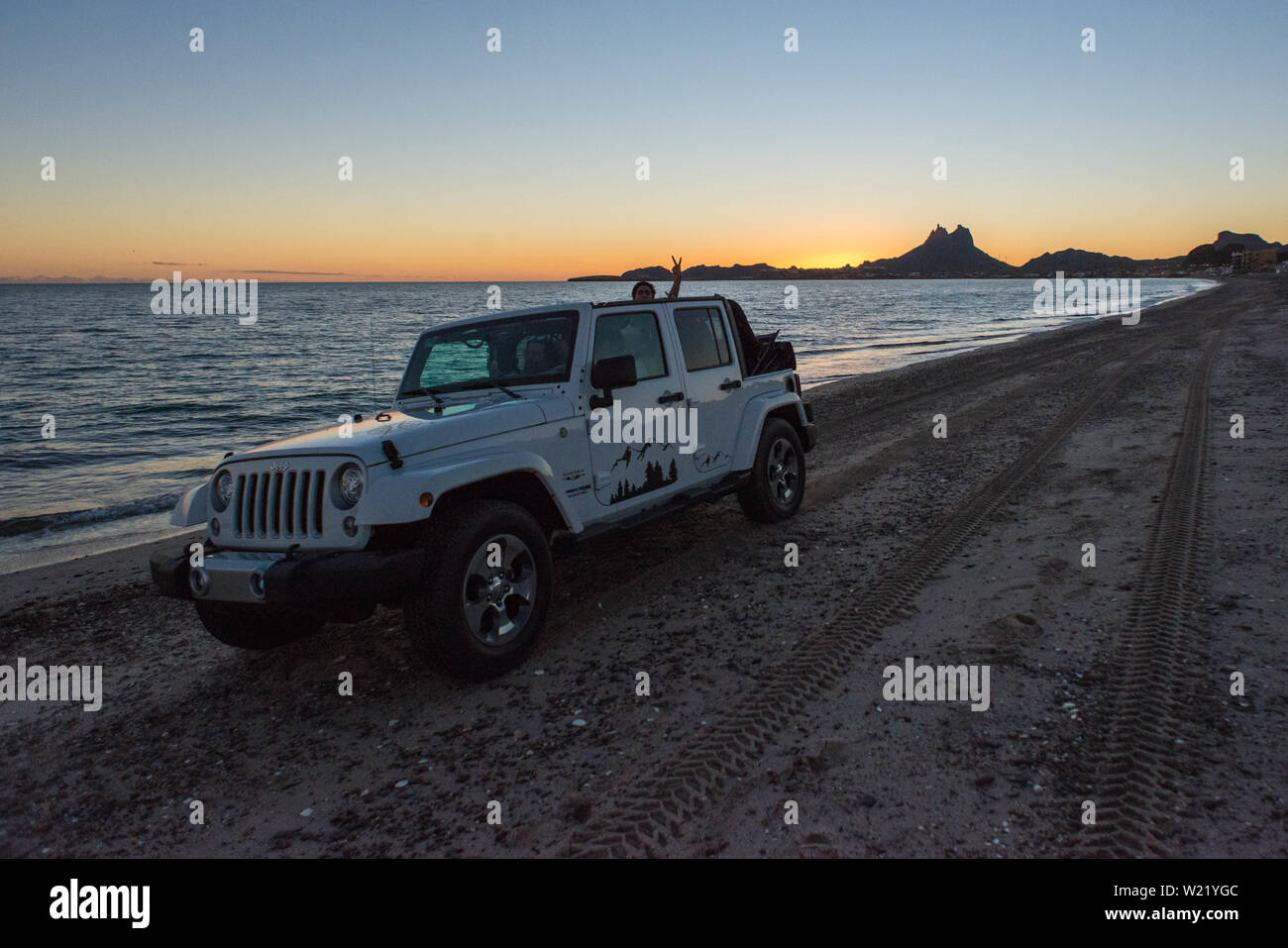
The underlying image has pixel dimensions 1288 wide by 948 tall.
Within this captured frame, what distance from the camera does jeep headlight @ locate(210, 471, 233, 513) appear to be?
4234mm

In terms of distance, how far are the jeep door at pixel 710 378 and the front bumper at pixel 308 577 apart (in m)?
2.88

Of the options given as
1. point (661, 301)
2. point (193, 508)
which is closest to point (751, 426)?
point (661, 301)

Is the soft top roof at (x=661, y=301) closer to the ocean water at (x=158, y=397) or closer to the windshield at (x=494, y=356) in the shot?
the windshield at (x=494, y=356)

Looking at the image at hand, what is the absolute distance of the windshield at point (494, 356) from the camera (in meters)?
5.12

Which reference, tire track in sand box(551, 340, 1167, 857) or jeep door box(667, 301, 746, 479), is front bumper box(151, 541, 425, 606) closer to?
tire track in sand box(551, 340, 1167, 857)

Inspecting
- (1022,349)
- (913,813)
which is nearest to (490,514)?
(913,813)

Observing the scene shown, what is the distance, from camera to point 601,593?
5496mm

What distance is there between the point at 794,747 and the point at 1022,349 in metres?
23.7

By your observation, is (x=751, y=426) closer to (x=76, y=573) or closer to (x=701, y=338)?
(x=701, y=338)

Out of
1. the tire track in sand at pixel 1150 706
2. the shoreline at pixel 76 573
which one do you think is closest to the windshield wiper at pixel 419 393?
the shoreline at pixel 76 573

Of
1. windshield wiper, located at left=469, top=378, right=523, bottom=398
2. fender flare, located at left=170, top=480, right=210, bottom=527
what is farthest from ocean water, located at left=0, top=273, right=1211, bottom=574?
windshield wiper, located at left=469, top=378, right=523, bottom=398

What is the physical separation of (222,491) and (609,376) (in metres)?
2.35

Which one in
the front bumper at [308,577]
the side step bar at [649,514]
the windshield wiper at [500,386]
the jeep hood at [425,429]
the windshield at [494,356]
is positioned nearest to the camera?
the front bumper at [308,577]
